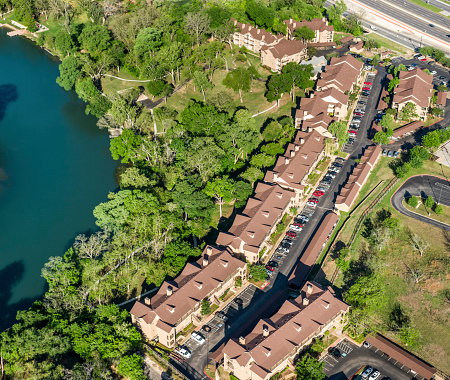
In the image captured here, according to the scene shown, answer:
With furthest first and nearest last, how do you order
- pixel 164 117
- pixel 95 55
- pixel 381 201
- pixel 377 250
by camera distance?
pixel 95 55 < pixel 164 117 < pixel 381 201 < pixel 377 250

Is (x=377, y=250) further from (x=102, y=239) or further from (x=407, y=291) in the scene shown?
(x=102, y=239)

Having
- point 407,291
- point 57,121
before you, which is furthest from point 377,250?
point 57,121

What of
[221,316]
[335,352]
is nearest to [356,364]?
[335,352]

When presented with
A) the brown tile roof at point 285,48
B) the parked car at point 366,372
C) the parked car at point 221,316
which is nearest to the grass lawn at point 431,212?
the parked car at point 366,372

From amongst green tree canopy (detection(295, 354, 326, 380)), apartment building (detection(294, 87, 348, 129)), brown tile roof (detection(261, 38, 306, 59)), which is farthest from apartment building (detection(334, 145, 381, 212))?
brown tile roof (detection(261, 38, 306, 59))

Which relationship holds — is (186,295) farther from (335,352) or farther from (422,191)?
(422,191)

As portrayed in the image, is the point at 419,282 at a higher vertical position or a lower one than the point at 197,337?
higher
